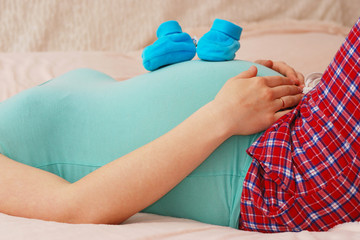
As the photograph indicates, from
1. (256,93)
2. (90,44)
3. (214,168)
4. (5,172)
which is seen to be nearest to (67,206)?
(5,172)

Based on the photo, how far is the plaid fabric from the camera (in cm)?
65

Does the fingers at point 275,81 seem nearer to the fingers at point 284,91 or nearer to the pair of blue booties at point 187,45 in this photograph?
the fingers at point 284,91

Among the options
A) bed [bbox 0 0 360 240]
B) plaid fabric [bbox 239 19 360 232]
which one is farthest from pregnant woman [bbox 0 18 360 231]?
bed [bbox 0 0 360 240]

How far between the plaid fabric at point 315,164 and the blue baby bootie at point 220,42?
0.88 ft

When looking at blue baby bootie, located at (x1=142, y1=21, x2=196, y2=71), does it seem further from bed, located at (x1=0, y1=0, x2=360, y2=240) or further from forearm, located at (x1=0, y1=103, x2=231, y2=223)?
bed, located at (x1=0, y1=0, x2=360, y2=240)

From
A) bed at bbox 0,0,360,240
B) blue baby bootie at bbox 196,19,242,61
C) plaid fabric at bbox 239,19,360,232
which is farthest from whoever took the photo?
bed at bbox 0,0,360,240

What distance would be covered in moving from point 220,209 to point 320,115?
0.78 ft

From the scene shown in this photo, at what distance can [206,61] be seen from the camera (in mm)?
962

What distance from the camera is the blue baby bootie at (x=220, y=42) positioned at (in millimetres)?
943

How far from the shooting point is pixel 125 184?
709mm

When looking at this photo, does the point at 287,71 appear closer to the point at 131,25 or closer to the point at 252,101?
the point at 252,101

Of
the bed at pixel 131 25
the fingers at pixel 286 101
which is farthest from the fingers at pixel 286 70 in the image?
the bed at pixel 131 25

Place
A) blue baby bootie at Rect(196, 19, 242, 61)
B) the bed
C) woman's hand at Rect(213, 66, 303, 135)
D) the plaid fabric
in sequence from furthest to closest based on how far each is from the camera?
the bed
blue baby bootie at Rect(196, 19, 242, 61)
woman's hand at Rect(213, 66, 303, 135)
the plaid fabric

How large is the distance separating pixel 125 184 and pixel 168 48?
368 millimetres
